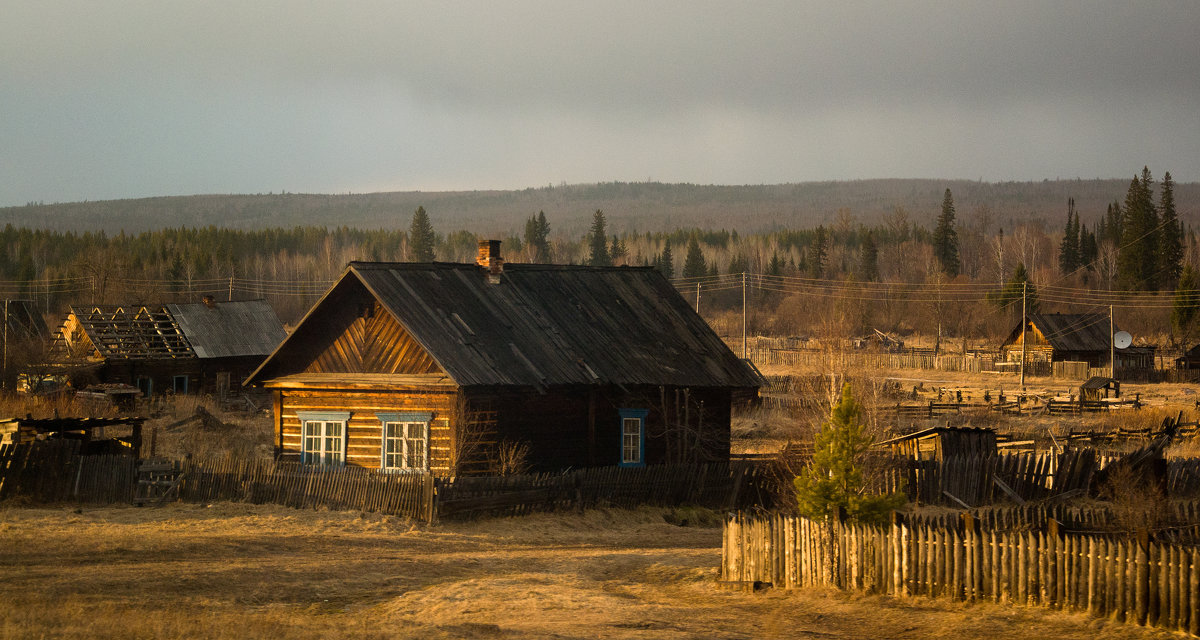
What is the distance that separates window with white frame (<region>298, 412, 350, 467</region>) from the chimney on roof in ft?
18.6

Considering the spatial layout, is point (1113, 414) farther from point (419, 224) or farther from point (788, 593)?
point (419, 224)

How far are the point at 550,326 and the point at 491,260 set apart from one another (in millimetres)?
2942

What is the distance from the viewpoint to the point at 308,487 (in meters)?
25.8

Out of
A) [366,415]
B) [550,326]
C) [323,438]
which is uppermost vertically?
[550,326]

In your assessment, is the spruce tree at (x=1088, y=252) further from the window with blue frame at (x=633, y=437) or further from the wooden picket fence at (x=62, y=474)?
the wooden picket fence at (x=62, y=474)

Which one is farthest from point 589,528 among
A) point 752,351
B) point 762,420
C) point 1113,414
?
point 752,351

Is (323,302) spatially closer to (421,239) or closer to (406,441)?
(406,441)

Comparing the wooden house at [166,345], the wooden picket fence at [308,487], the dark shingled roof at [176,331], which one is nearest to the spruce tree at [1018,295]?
the dark shingled roof at [176,331]

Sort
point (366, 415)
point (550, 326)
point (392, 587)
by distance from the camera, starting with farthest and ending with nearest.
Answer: point (550, 326) < point (366, 415) < point (392, 587)

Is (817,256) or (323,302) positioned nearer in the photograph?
(323,302)

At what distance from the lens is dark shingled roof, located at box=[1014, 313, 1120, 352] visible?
83375 millimetres

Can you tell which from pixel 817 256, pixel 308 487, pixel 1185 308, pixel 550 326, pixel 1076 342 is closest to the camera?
pixel 308 487

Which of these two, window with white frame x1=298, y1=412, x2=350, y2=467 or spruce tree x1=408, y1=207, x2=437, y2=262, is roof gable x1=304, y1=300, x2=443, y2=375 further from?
spruce tree x1=408, y1=207, x2=437, y2=262

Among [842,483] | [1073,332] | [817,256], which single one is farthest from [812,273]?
[842,483]
